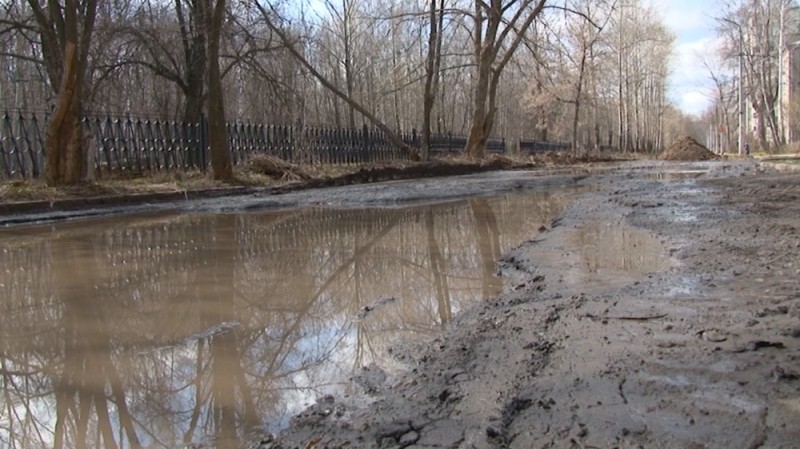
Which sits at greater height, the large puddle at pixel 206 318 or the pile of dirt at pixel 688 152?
the pile of dirt at pixel 688 152

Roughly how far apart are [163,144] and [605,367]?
60.0 ft

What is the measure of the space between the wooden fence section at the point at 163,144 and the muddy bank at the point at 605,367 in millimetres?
13420

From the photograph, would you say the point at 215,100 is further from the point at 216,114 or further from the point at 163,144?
the point at 163,144

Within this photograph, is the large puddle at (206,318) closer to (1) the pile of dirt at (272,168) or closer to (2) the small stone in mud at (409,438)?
(2) the small stone in mud at (409,438)

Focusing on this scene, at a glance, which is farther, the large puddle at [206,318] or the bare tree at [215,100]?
the bare tree at [215,100]

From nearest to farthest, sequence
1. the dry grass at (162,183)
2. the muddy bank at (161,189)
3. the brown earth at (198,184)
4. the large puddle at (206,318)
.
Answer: the large puddle at (206,318), the muddy bank at (161,189), the brown earth at (198,184), the dry grass at (162,183)

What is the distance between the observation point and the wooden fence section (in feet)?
51.4

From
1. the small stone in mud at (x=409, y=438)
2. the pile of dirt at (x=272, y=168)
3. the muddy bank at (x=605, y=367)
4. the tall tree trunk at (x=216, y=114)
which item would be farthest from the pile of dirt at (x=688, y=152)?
the small stone in mud at (x=409, y=438)

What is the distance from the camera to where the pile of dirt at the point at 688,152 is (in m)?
35.6

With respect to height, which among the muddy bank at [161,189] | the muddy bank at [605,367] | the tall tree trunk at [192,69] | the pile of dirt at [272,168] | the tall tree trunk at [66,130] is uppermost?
the tall tree trunk at [192,69]

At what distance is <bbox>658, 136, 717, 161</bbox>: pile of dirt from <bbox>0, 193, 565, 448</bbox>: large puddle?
30639mm

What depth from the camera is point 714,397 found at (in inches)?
102

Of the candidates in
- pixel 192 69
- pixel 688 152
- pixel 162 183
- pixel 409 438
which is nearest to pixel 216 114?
pixel 162 183

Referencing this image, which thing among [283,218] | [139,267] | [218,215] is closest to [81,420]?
[139,267]
